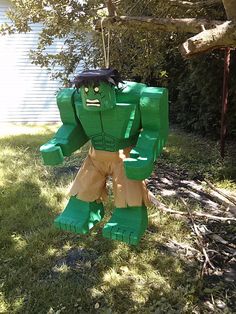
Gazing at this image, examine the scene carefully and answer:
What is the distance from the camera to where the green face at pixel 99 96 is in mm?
1632

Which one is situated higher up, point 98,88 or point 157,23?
point 157,23

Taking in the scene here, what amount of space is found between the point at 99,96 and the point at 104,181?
519 millimetres

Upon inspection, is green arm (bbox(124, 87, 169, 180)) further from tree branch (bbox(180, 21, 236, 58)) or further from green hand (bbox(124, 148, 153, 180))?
tree branch (bbox(180, 21, 236, 58))

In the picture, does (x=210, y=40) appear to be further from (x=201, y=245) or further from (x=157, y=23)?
(x=201, y=245)

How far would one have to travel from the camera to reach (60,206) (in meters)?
3.72

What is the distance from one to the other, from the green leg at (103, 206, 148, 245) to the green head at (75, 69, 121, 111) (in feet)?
1.68

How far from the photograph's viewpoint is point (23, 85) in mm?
9664

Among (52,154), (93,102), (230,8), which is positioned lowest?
(52,154)

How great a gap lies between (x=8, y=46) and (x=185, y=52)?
881 centimetres

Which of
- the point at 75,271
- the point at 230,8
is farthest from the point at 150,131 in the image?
the point at 75,271

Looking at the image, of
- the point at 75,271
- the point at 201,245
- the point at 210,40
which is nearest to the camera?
the point at 210,40

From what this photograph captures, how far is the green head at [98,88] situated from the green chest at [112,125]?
2.4 inches

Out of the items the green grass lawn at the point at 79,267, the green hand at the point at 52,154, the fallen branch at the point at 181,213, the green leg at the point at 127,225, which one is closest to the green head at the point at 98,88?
the green hand at the point at 52,154

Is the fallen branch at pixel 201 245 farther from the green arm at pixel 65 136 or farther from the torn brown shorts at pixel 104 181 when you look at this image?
the green arm at pixel 65 136
